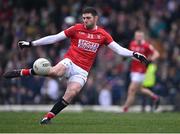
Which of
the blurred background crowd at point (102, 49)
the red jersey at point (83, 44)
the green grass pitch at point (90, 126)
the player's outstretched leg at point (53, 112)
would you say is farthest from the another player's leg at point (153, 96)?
the player's outstretched leg at point (53, 112)

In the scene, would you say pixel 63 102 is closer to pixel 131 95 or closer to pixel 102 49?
pixel 131 95

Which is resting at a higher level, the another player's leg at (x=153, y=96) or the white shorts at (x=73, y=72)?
the white shorts at (x=73, y=72)

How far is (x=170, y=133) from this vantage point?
13.0 meters

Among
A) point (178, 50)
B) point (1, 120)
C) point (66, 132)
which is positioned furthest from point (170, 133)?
point (178, 50)

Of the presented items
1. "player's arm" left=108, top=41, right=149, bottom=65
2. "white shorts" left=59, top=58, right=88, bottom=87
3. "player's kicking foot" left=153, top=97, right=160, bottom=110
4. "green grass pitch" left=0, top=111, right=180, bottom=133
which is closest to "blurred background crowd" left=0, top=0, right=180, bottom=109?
"player's kicking foot" left=153, top=97, right=160, bottom=110

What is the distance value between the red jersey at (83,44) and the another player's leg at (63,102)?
54 cm

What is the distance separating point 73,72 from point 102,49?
37.2 ft

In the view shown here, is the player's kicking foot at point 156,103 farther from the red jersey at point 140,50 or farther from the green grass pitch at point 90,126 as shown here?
the green grass pitch at point 90,126

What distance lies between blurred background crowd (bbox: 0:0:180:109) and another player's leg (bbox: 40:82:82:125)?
30.9 ft

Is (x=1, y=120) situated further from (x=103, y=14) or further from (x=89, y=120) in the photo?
(x=103, y=14)

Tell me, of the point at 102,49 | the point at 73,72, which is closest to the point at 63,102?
the point at 73,72

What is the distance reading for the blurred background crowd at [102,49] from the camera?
24.9 meters

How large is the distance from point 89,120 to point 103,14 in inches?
481

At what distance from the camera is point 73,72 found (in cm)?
1549
